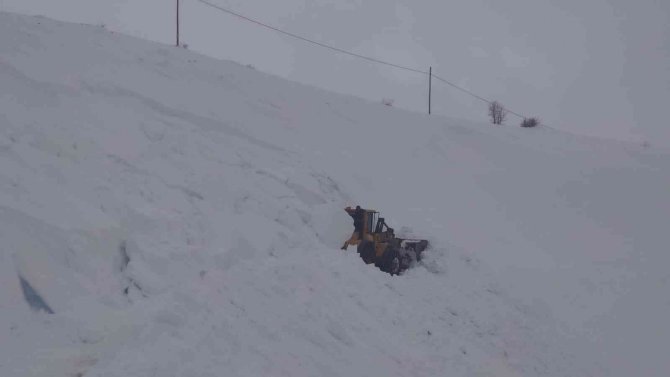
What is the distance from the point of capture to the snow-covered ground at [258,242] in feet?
20.6

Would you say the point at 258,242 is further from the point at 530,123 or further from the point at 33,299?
the point at 530,123


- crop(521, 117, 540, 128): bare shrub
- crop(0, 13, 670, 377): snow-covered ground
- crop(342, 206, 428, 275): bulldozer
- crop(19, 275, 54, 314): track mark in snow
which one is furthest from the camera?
crop(521, 117, 540, 128): bare shrub

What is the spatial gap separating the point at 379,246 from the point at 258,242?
3047mm

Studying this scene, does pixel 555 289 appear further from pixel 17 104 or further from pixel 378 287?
pixel 17 104

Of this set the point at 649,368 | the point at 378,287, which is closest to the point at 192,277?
the point at 378,287

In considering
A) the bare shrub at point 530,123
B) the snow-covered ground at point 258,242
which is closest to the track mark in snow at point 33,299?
the snow-covered ground at point 258,242

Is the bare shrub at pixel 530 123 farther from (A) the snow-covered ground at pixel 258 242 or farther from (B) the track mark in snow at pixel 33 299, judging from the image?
(B) the track mark in snow at pixel 33 299

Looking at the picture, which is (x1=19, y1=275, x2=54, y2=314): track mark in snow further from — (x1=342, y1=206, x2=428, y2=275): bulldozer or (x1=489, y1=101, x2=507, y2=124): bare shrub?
(x1=489, y1=101, x2=507, y2=124): bare shrub

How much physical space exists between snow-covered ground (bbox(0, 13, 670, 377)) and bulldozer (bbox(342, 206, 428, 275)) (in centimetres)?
26

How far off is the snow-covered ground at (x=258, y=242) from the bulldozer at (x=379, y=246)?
265 millimetres

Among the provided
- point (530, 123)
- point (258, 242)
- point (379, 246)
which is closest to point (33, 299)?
point (258, 242)

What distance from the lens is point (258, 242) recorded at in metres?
8.87

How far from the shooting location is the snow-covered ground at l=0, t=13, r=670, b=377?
20.6ft

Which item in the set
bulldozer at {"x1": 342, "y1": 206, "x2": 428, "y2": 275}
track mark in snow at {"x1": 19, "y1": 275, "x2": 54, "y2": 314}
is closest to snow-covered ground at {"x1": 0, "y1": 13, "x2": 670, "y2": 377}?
track mark in snow at {"x1": 19, "y1": 275, "x2": 54, "y2": 314}
